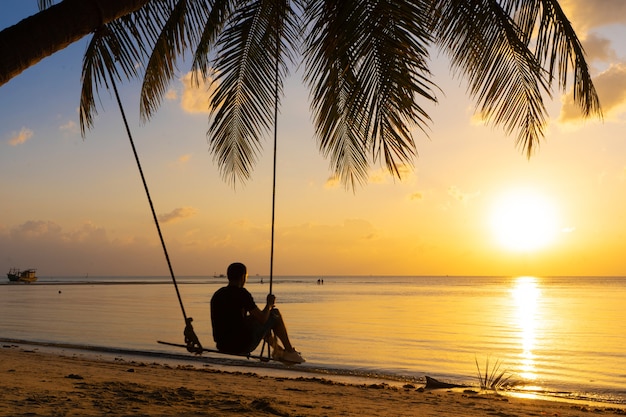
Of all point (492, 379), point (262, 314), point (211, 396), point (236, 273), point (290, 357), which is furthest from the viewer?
point (492, 379)

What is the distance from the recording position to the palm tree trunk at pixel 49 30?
12.7 feet

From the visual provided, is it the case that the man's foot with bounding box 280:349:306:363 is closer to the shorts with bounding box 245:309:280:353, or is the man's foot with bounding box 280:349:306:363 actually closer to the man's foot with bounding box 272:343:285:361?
the man's foot with bounding box 272:343:285:361

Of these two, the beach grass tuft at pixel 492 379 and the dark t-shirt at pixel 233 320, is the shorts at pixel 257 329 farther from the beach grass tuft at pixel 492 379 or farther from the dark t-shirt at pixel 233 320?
the beach grass tuft at pixel 492 379

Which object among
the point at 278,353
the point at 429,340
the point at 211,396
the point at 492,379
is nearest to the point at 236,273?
the point at 278,353

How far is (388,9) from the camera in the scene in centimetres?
508

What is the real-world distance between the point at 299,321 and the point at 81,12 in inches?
960

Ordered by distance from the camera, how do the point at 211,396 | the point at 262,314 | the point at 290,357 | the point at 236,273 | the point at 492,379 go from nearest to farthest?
the point at 236,273
the point at 262,314
the point at 290,357
the point at 211,396
the point at 492,379

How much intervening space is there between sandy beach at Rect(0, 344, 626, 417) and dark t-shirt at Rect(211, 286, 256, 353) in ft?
4.22

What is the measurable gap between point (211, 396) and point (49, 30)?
20.2ft

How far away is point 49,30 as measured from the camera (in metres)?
4.05

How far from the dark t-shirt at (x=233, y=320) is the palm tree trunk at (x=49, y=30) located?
3.25 meters

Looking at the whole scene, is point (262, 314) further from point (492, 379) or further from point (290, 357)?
point (492, 379)

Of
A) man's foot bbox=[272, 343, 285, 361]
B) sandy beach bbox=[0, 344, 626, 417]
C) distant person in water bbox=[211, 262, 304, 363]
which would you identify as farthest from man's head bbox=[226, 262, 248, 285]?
sandy beach bbox=[0, 344, 626, 417]

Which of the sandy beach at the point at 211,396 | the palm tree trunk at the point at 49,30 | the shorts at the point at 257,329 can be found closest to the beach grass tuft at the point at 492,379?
the sandy beach at the point at 211,396
